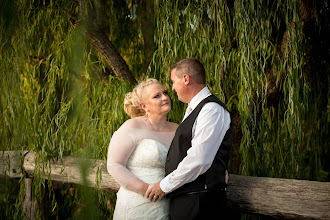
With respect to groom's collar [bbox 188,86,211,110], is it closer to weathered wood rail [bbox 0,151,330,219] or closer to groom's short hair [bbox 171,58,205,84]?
groom's short hair [bbox 171,58,205,84]

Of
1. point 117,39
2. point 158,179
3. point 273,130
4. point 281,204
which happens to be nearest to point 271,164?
point 273,130

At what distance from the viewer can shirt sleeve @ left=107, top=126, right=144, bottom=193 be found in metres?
2.06

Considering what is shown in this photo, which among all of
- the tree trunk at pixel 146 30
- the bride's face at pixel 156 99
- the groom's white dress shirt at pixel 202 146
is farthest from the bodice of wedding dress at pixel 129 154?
the tree trunk at pixel 146 30

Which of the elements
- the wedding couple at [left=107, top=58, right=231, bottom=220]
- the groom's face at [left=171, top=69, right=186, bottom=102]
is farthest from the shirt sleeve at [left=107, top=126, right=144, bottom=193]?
the groom's face at [left=171, top=69, right=186, bottom=102]

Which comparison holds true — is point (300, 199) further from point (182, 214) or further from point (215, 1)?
point (215, 1)

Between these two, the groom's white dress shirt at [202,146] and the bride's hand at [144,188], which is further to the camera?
the bride's hand at [144,188]

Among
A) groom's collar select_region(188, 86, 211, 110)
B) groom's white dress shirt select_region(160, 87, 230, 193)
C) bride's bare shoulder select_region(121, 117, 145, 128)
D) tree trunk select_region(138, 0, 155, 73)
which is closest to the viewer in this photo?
groom's white dress shirt select_region(160, 87, 230, 193)

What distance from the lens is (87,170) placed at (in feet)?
1.10

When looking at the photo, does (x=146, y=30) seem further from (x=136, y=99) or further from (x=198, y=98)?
(x=198, y=98)

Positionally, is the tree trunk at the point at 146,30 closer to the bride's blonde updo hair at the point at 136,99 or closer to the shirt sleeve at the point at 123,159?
the bride's blonde updo hair at the point at 136,99

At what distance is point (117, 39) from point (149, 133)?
158 cm

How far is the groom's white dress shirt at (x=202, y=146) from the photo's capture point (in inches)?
70.0

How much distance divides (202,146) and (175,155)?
20cm

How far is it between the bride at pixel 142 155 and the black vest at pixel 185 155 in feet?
0.62
